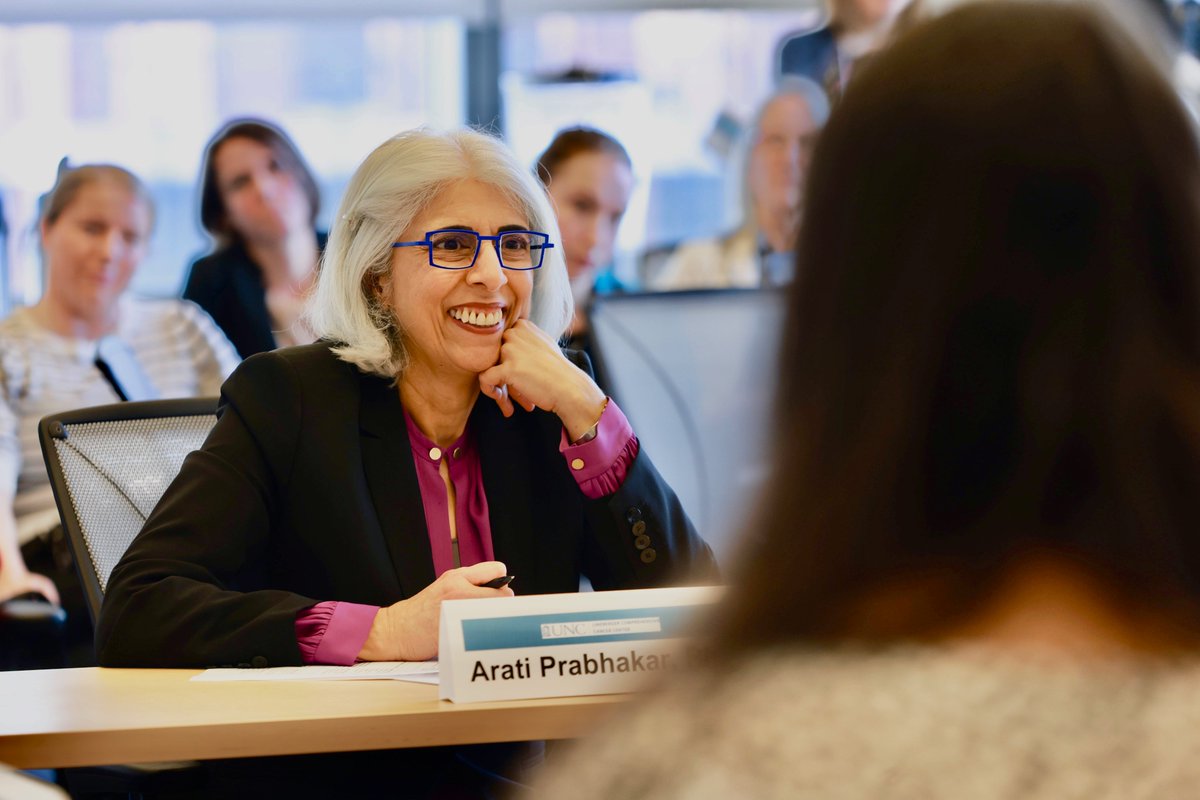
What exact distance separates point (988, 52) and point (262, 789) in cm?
149

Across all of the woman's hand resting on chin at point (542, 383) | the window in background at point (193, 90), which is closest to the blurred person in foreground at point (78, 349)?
the woman's hand resting on chin at point (542, 383)

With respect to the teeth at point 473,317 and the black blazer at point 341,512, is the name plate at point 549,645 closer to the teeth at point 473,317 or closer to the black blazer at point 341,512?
the black blazer at point 341,512

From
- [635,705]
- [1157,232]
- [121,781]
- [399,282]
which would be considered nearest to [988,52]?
[1157,232]

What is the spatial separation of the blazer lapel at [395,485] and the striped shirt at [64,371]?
1.40 metres

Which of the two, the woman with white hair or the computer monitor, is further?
the computer monitor

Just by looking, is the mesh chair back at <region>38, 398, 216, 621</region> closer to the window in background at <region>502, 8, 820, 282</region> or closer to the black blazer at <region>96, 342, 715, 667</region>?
the black blazer at <region>96, 342, 715, 667</region>

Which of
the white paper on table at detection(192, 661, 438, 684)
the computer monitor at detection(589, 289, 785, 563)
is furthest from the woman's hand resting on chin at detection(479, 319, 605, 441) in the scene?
the computer monitor at detection(589, 289, 785, 563)

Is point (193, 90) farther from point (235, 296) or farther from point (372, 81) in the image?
point (235, 296)

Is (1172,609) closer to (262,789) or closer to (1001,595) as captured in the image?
(1001,595)

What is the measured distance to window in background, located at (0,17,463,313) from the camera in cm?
522

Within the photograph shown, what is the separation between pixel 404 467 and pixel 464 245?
393 mm

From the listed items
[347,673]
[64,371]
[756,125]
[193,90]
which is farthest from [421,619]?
[193,90]

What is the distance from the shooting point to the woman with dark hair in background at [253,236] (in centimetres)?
381

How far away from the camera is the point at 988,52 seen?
71cm
